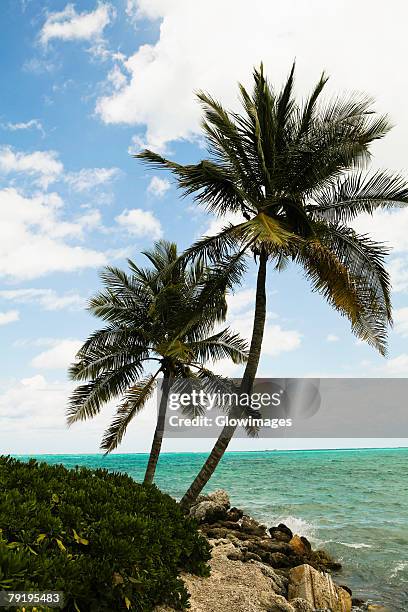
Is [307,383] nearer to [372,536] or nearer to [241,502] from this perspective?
[372,536]

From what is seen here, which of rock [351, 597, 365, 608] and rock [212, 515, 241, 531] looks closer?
rock [351, 597, 365, 608]

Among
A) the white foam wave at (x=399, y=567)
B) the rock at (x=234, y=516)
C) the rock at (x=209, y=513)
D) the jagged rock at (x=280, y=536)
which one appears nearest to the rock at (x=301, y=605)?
the white foam wave at (x=399, y=567)

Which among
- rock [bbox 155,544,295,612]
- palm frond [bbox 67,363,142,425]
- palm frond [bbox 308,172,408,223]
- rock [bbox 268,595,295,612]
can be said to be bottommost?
rock [bbox 268,595,295,612]

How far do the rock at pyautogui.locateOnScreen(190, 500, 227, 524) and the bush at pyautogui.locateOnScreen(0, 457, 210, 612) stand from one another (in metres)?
10.9

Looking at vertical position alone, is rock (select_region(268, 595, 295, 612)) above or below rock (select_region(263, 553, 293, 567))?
above

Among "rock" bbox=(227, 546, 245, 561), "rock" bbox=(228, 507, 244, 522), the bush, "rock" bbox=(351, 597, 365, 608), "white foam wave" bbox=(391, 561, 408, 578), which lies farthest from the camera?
"rock" bbox=(228, 507, 244, 522)

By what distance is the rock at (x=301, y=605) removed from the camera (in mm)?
7933

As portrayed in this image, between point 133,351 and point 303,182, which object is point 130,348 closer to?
point 133,351

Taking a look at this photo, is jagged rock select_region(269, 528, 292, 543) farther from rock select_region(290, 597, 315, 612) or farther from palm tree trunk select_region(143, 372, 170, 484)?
rock select_region(290, 597, 315, 612)

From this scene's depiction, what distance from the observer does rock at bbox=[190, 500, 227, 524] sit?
57.3ft

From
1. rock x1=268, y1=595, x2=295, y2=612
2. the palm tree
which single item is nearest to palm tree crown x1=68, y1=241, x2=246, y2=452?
the palm tree

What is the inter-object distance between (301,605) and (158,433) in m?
7.93

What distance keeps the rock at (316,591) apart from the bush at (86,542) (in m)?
2.73

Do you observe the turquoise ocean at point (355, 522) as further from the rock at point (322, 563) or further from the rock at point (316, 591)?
the rock at point (316, 591)
